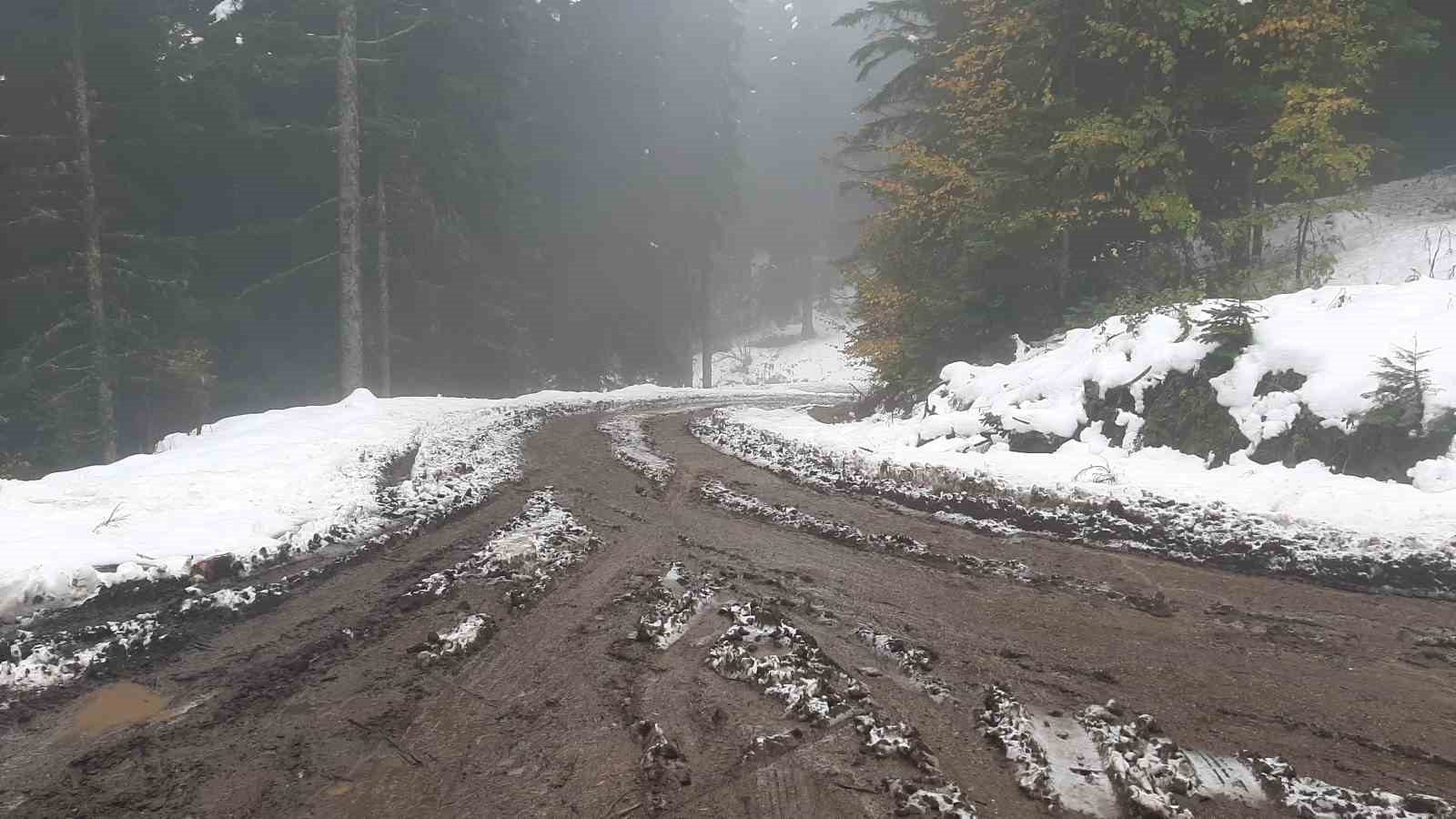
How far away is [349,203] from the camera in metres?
17.7

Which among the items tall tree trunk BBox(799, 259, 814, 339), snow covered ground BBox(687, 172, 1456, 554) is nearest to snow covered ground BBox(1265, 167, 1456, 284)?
snow covered ground BBox(687, 172, 1456, 554)

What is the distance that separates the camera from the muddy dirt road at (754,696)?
270 centimetres

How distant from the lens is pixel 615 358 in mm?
29797

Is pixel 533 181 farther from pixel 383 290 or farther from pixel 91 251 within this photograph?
pixel 91 251

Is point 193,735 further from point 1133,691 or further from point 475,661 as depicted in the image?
point 1133,691

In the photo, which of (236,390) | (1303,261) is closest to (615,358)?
(236,390)

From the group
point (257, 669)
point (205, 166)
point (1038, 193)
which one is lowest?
point (257, 669)

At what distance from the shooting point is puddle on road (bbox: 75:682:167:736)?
325cm

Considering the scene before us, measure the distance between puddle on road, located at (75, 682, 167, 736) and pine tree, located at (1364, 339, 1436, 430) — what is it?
871cm

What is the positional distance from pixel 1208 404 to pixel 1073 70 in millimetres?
6881

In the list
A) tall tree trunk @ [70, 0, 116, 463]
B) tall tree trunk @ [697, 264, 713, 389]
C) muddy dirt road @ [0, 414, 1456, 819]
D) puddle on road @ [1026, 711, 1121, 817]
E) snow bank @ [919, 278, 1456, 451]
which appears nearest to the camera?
puddle on road @ [1026, 711, 1121, 817]

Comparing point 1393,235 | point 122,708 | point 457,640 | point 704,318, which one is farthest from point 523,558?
point 704,318

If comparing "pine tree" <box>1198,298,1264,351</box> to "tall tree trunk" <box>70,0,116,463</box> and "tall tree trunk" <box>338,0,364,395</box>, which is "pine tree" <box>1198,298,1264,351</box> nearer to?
"tall tree trunk" <box>338,0,364,395</box>

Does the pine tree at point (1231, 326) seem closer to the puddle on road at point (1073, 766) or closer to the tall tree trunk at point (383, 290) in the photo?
the puddle on road at point (1073, 766)
